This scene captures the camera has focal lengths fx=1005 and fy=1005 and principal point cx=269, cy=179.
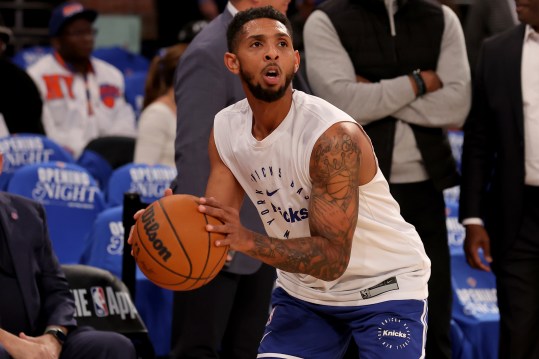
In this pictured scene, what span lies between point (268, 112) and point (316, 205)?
418 mm

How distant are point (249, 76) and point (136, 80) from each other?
580cm

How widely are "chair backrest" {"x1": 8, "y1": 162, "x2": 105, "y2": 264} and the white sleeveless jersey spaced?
2343mm

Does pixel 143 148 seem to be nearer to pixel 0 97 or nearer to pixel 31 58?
pixel 0 97

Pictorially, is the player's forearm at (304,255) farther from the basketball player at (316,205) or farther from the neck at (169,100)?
the neck at (169,100)

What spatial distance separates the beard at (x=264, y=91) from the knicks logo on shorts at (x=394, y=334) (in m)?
0.85

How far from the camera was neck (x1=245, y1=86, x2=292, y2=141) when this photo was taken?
11.2 feet

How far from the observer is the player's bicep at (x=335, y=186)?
3160mm

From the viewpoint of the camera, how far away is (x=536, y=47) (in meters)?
4.68

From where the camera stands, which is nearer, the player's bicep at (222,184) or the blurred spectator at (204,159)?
the player's bicep at (222,184)

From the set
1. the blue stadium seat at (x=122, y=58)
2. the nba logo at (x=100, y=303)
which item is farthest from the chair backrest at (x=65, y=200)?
the blue stadium seat at (x=122, y=58)

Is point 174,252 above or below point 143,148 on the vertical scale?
above

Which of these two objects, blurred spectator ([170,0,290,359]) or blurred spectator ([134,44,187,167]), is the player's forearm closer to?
blurred spectator ([170,0,290,359])

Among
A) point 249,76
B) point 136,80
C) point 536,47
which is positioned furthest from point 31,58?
point 249,76

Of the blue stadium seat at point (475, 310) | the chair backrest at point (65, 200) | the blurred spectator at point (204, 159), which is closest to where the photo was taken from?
the blurred spectator at point (204, 159)
